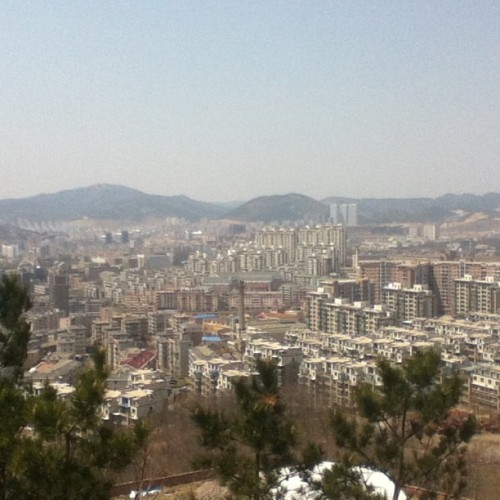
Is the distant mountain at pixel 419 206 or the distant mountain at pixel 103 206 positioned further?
the distant mountain at pixel 103 206

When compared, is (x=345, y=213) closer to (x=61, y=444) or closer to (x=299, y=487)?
(x=299, y=487)

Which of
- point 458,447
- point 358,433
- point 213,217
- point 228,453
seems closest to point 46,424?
point 228,453

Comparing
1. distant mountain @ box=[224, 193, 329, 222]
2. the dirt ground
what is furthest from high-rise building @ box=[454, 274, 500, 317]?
distant mountain @ box=[224, 193, 329, 222]

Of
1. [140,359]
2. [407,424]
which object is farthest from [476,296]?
[407,424]

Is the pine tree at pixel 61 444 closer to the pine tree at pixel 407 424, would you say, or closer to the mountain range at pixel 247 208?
the pine tree at pixel 407 424

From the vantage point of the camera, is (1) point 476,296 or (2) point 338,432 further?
(1) point 476,296

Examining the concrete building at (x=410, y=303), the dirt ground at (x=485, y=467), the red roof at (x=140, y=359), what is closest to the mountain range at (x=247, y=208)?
the concrete building at (x=410, y=303)

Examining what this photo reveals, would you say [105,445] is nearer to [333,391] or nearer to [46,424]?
[46,424]
